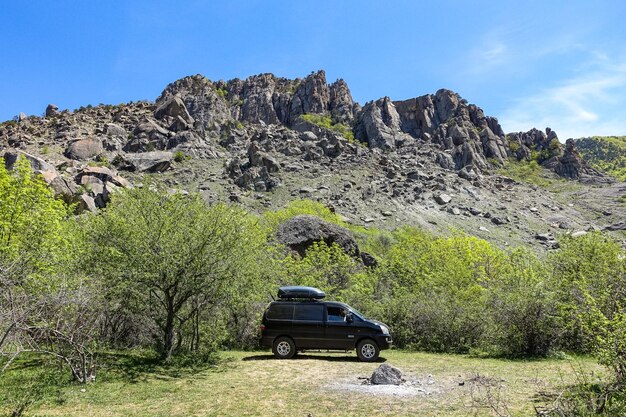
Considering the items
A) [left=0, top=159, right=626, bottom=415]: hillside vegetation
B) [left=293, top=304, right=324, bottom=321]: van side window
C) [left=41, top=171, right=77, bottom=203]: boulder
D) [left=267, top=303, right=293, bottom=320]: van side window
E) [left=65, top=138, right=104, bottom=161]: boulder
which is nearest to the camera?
[left=0, top=159, right=626, bottom=415]: hillside vegetation

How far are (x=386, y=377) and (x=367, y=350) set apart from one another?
449 cm

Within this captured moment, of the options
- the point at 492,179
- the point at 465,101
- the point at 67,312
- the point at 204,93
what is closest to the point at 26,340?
the point at 67,312

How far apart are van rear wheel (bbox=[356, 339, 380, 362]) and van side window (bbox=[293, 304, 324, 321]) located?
1960 mm

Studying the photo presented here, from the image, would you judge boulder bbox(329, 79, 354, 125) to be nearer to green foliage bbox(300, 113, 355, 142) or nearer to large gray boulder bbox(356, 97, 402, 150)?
green foliage bbox(300, 113, 355, 142)

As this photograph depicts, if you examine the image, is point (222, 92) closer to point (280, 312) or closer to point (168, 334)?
point (280, 312)

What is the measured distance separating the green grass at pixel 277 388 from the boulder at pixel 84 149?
88.7m

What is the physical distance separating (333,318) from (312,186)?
243 ft

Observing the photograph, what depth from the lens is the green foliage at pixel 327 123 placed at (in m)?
140

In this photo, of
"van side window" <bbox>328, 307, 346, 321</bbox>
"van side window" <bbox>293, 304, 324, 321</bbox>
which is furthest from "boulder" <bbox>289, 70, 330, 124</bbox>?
"van side window" <bbox>328, 307, 346, 321</bbox>

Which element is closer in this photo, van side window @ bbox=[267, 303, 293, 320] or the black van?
the black van

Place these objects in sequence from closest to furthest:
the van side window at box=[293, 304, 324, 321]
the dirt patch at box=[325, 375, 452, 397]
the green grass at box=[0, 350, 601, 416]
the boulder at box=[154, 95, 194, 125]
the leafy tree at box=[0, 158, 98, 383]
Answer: the leafy tree at box=[0, 158, 98, 383] < the green grass at box=[0, 350, 601, 416] < the dirt patch at box=[325, 375, 452, 397] < the van side window at box=[293, 304, 324, 321] < the boulder at box=[154, 95, 194, 125]

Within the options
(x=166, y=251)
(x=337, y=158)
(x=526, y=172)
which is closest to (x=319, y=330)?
(x=166, y=251)

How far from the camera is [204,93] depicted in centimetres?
14962

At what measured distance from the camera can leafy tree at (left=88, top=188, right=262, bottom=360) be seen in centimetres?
1452
